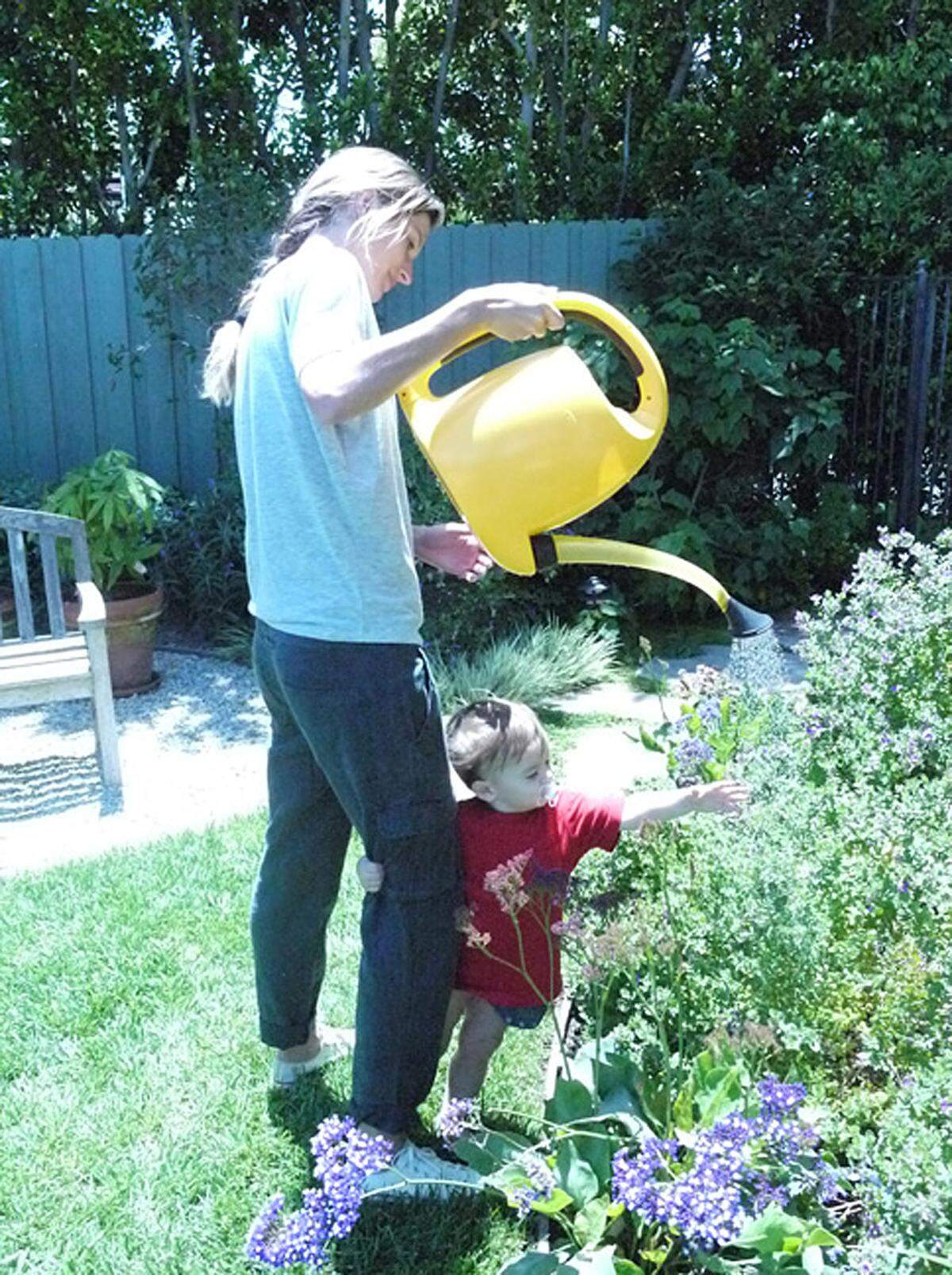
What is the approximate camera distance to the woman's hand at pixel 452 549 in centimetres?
215

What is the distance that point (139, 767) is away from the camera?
442 centimetres

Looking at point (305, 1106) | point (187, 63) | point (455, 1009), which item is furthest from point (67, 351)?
point (455, 1009)

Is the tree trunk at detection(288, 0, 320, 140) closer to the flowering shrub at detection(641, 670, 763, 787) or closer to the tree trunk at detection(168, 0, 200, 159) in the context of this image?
the tree trunk at detection(168, 0, 200, 159)

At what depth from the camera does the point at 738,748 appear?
270cm

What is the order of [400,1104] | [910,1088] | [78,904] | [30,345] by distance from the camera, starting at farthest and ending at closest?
1. [30,345]
2. [78,904]
3. [400,1104]
4. [910,1088]

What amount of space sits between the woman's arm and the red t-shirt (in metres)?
0.76

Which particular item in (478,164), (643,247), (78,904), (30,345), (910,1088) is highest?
(478,164)

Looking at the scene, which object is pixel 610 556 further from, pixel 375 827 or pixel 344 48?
pixel 344 48

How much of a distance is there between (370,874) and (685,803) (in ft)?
1.67

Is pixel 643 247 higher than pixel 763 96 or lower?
lower

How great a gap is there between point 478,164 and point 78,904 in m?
5.57

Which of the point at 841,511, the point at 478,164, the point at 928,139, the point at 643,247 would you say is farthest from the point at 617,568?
the point at 928,139

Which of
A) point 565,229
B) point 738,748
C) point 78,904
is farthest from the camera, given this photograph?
point 565,229

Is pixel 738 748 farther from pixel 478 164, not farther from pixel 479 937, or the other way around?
pixel 478 164
